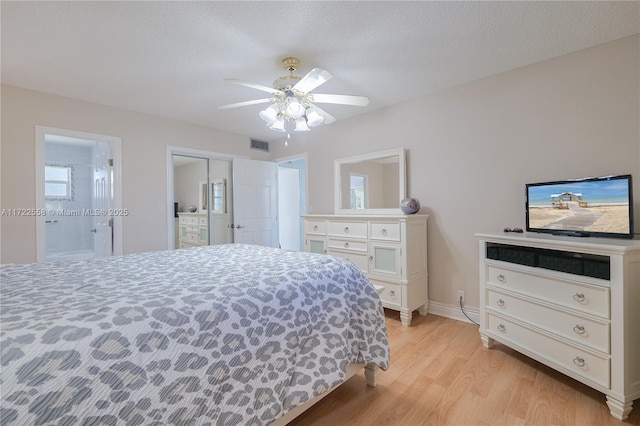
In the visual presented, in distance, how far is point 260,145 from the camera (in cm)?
479

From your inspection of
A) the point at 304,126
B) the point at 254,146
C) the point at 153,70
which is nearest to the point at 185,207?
the point at 254,146

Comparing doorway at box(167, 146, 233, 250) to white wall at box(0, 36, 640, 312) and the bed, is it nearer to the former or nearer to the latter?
white wall at box(0, 36, 640, 312)

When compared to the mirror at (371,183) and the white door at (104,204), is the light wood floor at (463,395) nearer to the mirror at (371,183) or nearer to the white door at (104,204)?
the mirror at (371,183)

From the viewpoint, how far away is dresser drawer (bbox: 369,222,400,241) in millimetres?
2859

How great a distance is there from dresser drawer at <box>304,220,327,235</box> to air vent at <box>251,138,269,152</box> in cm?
181

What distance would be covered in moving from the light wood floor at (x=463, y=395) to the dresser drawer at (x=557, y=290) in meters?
0.55

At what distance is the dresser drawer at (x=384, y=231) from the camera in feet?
9.38

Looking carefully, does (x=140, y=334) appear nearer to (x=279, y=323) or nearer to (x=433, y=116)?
(x=279, y=323)

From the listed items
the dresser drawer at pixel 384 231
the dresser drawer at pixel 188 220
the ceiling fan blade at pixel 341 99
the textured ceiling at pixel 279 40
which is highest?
the textured ceiling at pixel 279 40

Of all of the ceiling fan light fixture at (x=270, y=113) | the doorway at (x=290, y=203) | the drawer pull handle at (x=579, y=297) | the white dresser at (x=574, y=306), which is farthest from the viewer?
the doorway at (x=290, y=203)

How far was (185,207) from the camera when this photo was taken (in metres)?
4.21

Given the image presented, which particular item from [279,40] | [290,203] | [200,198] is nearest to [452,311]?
[279,40]

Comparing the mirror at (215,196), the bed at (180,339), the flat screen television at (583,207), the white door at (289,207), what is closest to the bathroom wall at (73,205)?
the mirror at (215,196)

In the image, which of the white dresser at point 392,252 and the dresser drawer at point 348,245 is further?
the dresser drawer at point 348,245
